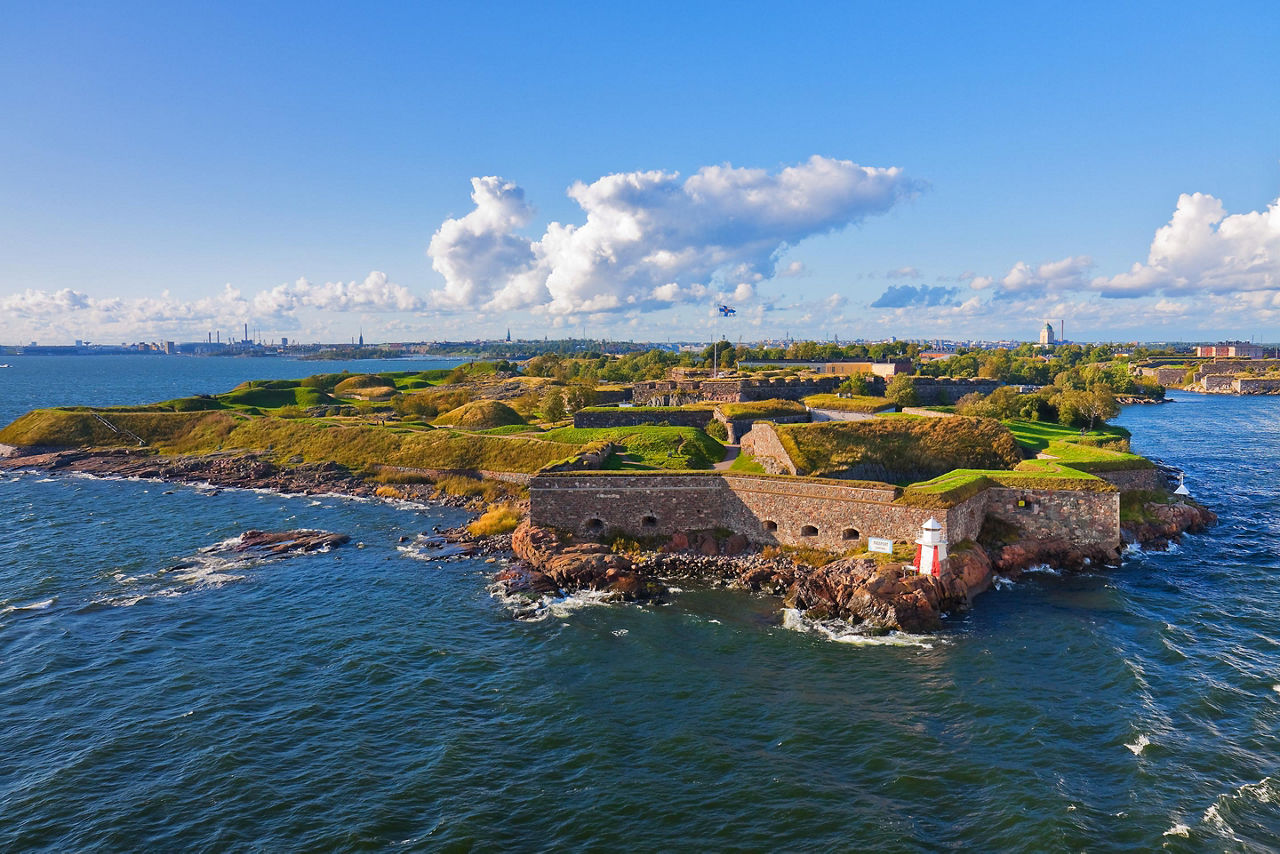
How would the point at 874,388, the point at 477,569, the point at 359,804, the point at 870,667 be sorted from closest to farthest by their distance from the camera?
1. the point at 359,804
2. the point at 870,667
3. the point at 477,569
4. the point at 874,388

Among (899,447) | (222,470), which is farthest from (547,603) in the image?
(222,470)

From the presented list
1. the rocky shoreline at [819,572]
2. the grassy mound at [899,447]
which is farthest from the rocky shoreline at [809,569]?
the grassy mound at [899,447]

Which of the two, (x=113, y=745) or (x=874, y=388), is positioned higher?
(x=874, y=388)

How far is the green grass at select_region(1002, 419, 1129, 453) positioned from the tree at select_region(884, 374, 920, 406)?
7604 millimetres

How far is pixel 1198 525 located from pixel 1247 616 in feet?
47.9

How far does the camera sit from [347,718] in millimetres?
20688

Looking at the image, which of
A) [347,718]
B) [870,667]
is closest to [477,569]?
[347,718]

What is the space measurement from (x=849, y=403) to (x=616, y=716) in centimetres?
3810

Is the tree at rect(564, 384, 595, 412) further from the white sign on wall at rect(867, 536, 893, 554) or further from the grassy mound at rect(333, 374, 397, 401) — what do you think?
the grassy mound at rect(333, 374, 397, 401)

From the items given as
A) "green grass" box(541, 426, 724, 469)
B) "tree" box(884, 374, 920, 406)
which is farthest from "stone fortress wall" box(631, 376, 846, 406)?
"green grass" box(541, 426, 724, 469)

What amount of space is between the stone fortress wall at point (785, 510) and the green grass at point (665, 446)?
5.68 m

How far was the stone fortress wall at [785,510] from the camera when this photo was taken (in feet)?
106

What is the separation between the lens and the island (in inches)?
1227

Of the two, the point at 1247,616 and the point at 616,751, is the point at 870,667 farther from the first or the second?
the point at 1247,616
